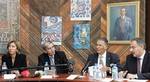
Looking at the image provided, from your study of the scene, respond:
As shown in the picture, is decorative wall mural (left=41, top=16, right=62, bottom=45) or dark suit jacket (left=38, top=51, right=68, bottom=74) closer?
dark suit jacket (left=38, top=51, right=68, bottom=74)

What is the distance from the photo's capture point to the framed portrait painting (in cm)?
620

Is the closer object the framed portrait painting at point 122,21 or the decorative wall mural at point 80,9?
the framed portrait painting at point 122,21

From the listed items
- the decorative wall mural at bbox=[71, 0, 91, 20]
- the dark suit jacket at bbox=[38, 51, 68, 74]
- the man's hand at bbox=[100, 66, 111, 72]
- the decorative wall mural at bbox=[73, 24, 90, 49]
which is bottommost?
the man's hand at bbox=[100, 66, 111, 72]

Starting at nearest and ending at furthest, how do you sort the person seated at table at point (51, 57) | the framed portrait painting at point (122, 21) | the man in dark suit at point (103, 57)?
the man in dark suit at point (103, 57) < the person seated at table at point (51, 57) < the framed portrait painting at point (122, 21)

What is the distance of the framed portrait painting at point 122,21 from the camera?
6.20 meters

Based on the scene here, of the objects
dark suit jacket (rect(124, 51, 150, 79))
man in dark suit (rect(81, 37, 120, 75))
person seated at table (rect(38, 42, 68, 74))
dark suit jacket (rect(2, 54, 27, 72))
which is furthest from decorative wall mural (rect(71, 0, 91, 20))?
dark suit jacket (rect(124, 51, 150, 79))

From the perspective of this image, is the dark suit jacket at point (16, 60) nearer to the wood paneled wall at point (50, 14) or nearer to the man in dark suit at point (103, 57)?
the wood paneled wall at point (50, 14)

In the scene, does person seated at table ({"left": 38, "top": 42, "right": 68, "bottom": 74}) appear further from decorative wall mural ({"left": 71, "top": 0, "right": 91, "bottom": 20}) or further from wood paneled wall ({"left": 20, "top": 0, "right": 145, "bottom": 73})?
decorative wall mural ({"left": 71, "top": 0, "right": 91, "bottom": 20})

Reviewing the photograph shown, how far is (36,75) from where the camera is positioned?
16.6 ft

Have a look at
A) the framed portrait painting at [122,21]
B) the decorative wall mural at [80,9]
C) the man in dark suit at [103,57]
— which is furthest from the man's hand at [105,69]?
the decorative wall mural at [80,9]

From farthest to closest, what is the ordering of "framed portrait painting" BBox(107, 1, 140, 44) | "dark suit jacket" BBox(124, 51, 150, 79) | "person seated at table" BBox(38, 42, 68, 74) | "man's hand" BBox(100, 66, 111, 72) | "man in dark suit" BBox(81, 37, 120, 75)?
1. "framed portrait painting" BBox(107, 1, 140, 44)
2. "person seated at table" BBox(38, 42, 68, 74)
3. "man in dark suit" BBox(81, 37, 120, 75)
4. "man's hand" BBox(100, 66, 111, 72)
5. "dark suit jacket" BBox(124, 51, 150, 79)

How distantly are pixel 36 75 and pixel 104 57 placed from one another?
45.2 inches

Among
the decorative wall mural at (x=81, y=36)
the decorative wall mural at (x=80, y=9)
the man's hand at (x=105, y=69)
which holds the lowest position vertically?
the man's hand at (x=105, y=69)

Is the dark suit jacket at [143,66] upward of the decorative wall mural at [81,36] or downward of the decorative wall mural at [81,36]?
downward
